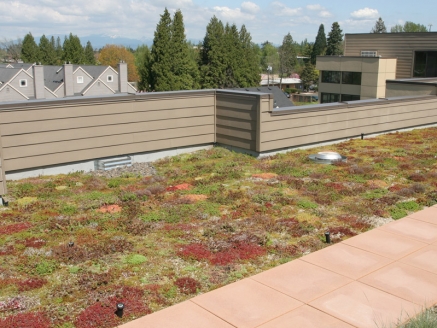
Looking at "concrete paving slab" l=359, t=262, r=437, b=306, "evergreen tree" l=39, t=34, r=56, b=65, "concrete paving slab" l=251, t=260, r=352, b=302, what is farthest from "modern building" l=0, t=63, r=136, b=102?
"concrete paving slab" l=359, t=262, r=437, b=306

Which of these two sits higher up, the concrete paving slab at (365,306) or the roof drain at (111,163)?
the roof drain at (111,163)

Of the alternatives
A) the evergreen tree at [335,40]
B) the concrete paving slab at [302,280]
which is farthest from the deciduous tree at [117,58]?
the concrete paving slab at [302,280]

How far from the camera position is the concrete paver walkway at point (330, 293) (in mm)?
6184

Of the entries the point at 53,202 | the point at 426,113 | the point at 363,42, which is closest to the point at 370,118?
the point at 426,113

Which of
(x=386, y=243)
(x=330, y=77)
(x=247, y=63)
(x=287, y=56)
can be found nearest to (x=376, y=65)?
(x=330, y=77)

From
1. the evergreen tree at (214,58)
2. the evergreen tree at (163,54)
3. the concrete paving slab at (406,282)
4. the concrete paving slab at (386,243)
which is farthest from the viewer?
the evergreen tree at (214,58)

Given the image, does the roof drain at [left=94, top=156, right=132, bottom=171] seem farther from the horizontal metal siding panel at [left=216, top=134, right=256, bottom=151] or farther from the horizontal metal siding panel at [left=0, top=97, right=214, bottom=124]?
the horizontal metal siding panel at [left=216, top=134, right=256, bottom=151]

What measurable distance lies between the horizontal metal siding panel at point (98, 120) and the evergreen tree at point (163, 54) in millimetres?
45216

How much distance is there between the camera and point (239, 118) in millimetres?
15969

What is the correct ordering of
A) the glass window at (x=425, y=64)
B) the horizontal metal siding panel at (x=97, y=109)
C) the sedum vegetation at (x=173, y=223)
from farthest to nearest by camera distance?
the glass window at (x=425, y=64), the horizontal metal siding panel at (x=97, y=109), the sedum vegetation at (x=173, y=223)

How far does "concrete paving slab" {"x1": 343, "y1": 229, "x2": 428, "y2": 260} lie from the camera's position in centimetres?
842

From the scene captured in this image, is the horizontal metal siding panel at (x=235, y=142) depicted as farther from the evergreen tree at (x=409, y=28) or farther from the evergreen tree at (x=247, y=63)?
the evergreen tree at (x=409, y=28)

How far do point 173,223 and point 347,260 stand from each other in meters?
3.58

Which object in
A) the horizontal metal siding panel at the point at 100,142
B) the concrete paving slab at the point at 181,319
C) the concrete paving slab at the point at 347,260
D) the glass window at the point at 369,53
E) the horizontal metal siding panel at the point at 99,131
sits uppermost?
the glass window at the point at 369,53
